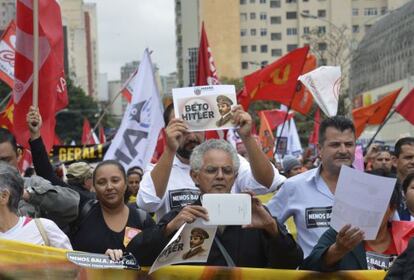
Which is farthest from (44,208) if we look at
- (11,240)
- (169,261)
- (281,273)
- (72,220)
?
(281,273)

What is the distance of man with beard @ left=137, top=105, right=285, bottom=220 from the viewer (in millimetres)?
4371

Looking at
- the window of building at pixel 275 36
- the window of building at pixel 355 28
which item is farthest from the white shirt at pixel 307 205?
the window of building at pixel 275 36

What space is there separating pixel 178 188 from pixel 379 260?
149cm

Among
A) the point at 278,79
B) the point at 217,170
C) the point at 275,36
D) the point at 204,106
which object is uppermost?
the point at 275,36

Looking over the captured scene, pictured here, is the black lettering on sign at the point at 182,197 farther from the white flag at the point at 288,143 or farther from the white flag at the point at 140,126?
the white flag at the point at 288,143

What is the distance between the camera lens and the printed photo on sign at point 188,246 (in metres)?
3.54

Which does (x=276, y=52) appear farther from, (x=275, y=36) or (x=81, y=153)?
(x=81, y=153)

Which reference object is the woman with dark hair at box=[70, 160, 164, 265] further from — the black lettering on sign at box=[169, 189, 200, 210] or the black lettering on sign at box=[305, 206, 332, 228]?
the black lettering on sign at box=[305, 206, 332, 228]

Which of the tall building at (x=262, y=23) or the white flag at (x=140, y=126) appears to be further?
the tall building at (x=262, y=23)

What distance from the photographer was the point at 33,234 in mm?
3977

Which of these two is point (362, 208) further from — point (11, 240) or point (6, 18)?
point (6, 18)

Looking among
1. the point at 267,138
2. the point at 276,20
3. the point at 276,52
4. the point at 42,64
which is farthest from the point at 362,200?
the point at 276,20

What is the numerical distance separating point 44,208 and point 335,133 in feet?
5.70

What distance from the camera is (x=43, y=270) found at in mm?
3756
